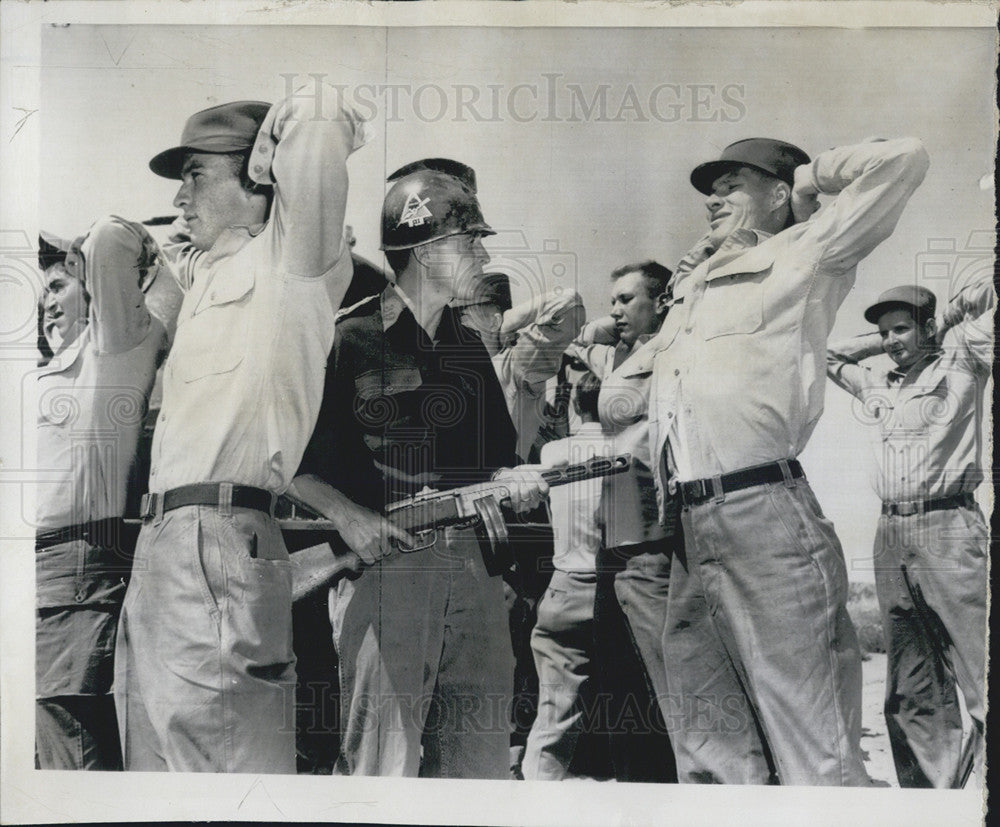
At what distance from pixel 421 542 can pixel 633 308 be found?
50.0 inches

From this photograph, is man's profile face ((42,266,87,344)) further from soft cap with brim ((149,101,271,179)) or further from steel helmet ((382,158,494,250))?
steel helmet ((382,158,494,250))

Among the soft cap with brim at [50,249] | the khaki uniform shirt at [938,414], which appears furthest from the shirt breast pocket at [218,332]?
the khaki uniform shirt at [938,414]

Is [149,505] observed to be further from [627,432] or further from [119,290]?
[627,432]

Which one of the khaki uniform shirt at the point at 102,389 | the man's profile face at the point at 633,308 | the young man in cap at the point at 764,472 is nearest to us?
the young man in cap at the point at 764,472

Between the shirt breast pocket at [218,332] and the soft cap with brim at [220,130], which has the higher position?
the soft cap with brim at [220,130]

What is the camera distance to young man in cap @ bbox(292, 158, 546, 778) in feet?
13.7

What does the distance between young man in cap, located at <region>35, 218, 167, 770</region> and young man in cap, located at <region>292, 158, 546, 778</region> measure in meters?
0.80

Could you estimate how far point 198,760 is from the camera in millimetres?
4238

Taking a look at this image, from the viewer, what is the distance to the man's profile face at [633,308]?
419cm

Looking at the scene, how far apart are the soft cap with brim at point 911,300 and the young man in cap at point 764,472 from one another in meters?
0.19

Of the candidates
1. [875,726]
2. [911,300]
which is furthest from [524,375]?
[875,726]

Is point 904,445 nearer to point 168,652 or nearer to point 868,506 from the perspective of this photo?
point 868,506

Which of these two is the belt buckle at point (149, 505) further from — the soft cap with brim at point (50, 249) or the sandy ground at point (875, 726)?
the sandy ground at point (875, 726)

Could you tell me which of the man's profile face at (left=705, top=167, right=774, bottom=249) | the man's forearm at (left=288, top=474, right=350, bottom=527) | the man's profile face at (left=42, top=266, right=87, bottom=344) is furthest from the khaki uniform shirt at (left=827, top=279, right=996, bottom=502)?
the man's profile face at (left=42, top=266, right=87, bottom=344)
